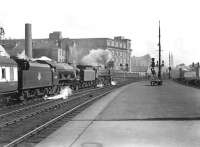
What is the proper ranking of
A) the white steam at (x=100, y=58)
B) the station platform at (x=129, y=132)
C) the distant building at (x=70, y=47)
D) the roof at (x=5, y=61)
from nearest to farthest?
the station platform at (x=129, y=132) < the roof at (x=5, y=61) < the white steam at (x=100, y=58) < the distant building at (x=70, y=47)

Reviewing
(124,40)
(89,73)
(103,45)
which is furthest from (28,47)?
(124,40)

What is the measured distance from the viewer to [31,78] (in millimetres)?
25469

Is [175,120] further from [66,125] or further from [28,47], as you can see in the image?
[28,47]

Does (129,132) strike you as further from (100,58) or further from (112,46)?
(112,46)

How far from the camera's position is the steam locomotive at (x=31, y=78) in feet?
68.9

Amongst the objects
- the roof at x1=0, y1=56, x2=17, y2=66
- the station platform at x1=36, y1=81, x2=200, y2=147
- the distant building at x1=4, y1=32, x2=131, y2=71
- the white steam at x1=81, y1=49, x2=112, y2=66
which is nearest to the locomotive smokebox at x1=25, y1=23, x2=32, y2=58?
the white steam at x1=81, y1=49, x2=112, y2=66

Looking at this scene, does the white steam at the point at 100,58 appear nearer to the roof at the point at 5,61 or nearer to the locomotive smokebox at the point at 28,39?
the locomotive smokebox at the point at 28,39

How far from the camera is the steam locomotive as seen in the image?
21.0 m

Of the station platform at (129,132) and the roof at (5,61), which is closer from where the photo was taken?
the station platform at (129,132)

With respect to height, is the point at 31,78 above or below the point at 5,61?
below

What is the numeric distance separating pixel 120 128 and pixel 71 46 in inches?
4665

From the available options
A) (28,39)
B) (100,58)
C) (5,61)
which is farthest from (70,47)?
(5,61)

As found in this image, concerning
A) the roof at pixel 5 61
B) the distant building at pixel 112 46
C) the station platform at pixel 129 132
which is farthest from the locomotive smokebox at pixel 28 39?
the distant building at pixel 112 46

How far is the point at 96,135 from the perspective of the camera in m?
11.7
